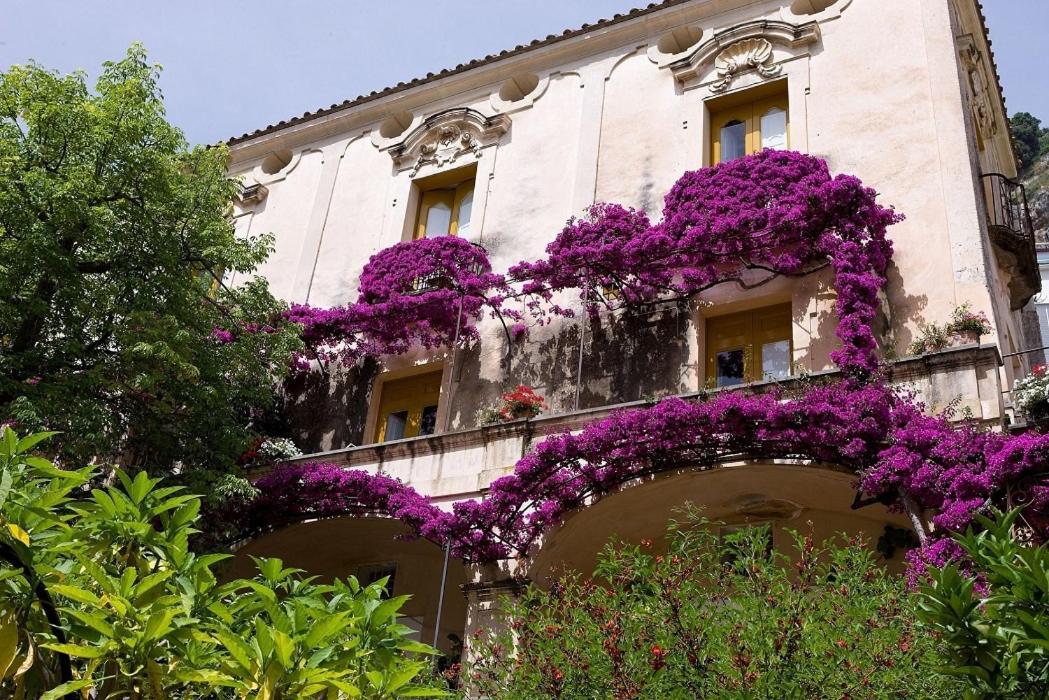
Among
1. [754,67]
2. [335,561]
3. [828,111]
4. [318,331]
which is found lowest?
[335,561]

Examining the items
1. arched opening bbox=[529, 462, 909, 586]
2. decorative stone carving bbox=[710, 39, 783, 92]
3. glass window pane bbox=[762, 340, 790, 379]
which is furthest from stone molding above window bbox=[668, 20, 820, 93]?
arched opening bbox=[529, 462, 909, 586]

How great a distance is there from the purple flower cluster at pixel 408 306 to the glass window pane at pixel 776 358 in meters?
4.60

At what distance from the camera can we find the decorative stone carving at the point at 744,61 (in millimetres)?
18688

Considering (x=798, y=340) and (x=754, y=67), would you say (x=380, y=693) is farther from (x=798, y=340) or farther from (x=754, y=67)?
(x=754, y=67)

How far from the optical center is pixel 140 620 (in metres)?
5.59

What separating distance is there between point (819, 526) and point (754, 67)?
8.61 meters

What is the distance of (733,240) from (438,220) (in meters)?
7.19

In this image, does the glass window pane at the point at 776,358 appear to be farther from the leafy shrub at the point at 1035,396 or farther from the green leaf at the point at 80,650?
the green leaf at the point at 80,650

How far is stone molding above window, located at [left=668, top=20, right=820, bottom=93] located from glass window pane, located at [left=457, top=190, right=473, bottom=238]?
464 centimetres

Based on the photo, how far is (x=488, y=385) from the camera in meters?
17.9

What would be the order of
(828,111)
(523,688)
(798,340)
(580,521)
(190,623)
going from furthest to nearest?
(828,111), (798,340), (580,521), (523,688), (190,623)

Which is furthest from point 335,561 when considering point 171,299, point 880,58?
point 880,58

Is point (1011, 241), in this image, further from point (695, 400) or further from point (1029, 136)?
point (1029, 136)

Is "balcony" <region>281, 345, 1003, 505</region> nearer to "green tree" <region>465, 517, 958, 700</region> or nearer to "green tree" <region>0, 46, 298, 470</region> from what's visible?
"green tree" <region>0, 46, 298, 470</region>
